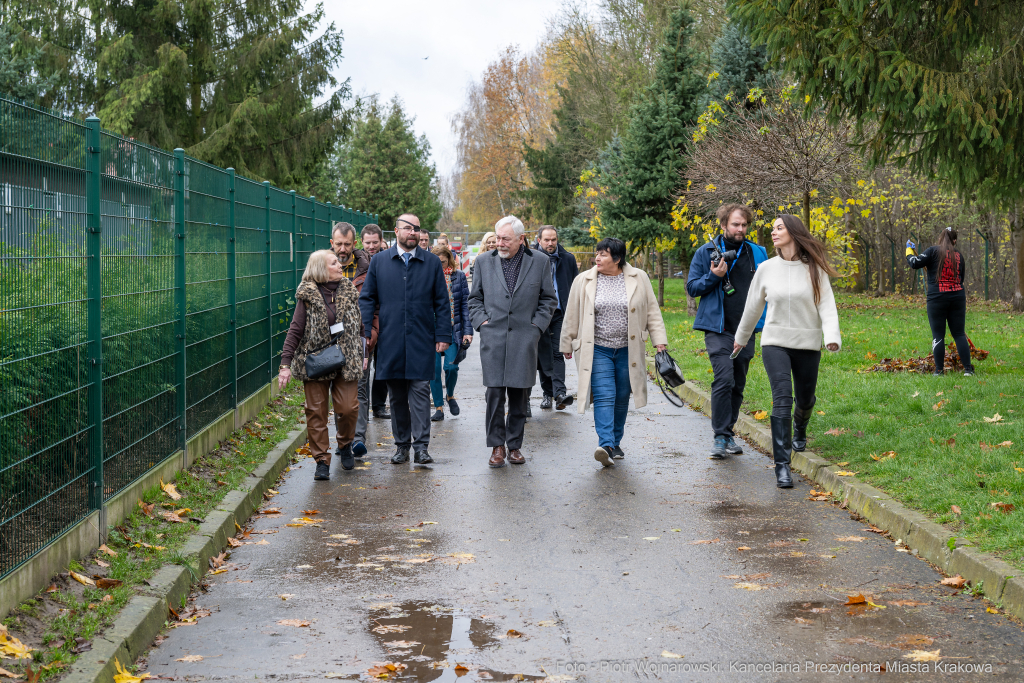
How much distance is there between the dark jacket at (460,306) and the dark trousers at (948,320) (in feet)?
18.6

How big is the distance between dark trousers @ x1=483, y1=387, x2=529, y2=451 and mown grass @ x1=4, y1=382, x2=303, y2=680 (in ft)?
6.34

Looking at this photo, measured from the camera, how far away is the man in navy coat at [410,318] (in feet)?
29.2

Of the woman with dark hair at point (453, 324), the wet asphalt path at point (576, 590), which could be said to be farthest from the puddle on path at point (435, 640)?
the woman with dark hair at point (453, 324)

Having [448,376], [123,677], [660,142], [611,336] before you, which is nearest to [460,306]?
[448,376]

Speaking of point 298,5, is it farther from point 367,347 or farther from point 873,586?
point 873,586

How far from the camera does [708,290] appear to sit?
357 inches

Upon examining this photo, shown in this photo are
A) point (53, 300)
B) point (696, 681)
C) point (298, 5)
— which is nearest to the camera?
point (696, 681)

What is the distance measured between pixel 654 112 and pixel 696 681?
2264 cm

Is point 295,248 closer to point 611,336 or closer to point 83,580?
point 611,336

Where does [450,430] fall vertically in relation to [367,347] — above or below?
below

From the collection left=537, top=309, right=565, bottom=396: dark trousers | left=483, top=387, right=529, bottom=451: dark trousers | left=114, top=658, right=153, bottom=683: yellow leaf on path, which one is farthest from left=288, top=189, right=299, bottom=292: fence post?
left=114, top=658, right=153, bottom=683: yellow leaf on path

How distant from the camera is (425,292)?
9008 mm

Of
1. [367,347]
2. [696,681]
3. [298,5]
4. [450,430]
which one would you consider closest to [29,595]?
[696,681]

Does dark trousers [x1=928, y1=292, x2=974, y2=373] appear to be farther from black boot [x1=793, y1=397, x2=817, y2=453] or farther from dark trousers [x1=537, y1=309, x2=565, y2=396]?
black boot [x1=793, y1=397, x2=817, y2=453]
